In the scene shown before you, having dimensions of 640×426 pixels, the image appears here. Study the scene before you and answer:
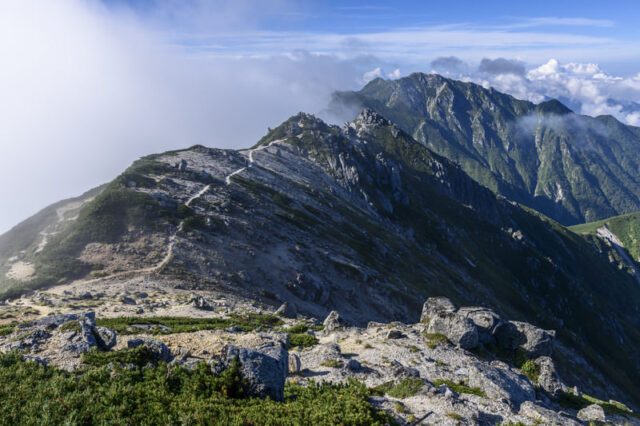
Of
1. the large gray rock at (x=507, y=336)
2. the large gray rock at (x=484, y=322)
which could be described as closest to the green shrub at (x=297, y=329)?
the large gray rock at (x=484, y=322)

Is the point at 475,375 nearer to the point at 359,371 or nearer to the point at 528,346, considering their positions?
the point at 359,371

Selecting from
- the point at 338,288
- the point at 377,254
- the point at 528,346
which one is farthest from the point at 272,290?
the point at 377,254

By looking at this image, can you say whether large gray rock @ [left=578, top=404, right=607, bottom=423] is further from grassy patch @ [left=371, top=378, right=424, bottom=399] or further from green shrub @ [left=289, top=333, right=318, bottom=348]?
green shrub @ [left=289, top=333, right=318, bottom=348]

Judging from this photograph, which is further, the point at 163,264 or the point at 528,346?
the point at 163,264

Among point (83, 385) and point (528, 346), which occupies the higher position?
point (83, 385)

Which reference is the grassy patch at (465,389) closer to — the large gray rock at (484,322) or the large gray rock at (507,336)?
the large gray rock at (484,322)

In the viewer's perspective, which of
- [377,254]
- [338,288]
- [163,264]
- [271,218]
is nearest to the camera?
[163,264]

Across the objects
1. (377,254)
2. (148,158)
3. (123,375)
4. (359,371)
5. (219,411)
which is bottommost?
(377,254)

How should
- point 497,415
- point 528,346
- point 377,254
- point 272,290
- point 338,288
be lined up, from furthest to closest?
point 377,254 → point 338,288 → point 272,290 → point 528,346 → point 497,415
